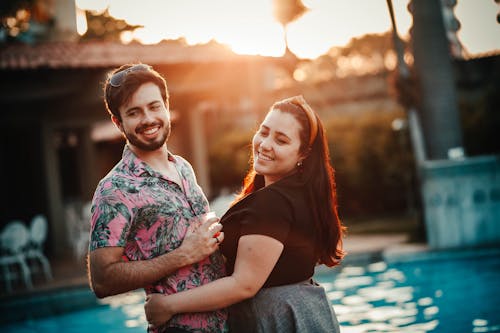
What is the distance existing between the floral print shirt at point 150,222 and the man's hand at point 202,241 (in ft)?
0.21

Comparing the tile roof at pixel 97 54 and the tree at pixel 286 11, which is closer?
the tile roof at pixel 97 54

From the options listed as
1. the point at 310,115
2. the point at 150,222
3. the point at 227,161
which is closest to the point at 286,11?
the point at 227,161

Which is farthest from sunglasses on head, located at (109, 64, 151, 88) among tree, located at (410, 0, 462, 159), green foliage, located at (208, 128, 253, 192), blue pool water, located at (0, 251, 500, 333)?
green foliage, located at (208, 128, 253, 192)

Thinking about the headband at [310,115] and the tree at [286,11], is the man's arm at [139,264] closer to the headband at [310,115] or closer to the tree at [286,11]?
the headband at [310,115]

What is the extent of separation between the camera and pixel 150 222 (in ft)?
7.29

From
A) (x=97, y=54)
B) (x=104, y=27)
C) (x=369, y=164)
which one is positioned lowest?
(x=369, y=164)

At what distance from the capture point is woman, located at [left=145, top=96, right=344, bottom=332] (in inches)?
87.4

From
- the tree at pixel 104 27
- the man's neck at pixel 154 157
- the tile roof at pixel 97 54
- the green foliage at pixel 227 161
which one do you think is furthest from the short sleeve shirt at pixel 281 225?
the tree at pixel 104 27

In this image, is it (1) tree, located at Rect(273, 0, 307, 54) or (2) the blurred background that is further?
(1) tree, located at Rect(273, 0, 307, 54)

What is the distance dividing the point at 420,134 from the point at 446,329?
195 inches

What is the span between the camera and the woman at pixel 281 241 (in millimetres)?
2221

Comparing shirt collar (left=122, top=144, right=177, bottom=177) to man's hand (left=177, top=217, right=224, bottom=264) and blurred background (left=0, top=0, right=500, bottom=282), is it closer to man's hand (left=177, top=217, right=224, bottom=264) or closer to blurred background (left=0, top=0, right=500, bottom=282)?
man's hand (left=177, top=217, right=224, bottom=264)

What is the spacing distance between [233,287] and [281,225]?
0.28 meters

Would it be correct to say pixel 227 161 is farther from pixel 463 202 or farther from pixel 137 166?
pixel 137 166
